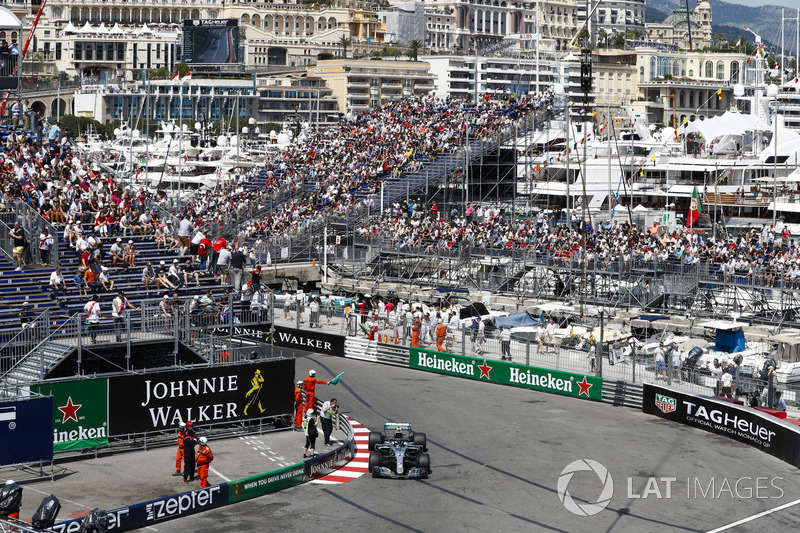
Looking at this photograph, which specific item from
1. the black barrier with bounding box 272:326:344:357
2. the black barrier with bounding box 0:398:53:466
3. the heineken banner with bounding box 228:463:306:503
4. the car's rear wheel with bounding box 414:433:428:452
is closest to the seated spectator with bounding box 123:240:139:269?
the black barrier with bounding box 272:326:344:357

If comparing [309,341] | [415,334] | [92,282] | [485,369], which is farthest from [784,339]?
[92,282]

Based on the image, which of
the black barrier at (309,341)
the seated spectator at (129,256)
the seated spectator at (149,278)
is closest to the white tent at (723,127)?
the black barrier at (309,341)

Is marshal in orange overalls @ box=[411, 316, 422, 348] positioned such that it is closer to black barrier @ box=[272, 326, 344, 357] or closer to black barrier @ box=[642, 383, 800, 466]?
black barrier @ box=[272, 326, 344, 357]

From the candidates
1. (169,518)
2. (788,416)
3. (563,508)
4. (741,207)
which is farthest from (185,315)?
(741,207)

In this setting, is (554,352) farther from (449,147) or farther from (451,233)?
(449,147)

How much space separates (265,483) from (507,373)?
43.8ft

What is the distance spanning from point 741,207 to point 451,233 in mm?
27123

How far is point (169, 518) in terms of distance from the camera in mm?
24141

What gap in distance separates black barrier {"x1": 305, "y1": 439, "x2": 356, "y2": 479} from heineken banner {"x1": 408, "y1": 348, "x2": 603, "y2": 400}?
933 centimetres

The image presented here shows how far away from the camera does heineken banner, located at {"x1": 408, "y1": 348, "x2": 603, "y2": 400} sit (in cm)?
Answer: 3619

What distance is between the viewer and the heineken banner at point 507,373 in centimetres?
3619

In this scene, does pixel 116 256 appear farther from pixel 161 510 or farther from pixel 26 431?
pixel 161 510

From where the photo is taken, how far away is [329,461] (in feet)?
91.8

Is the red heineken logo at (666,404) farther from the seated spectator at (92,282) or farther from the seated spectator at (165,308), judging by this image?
the seated spectator at (92,282)
